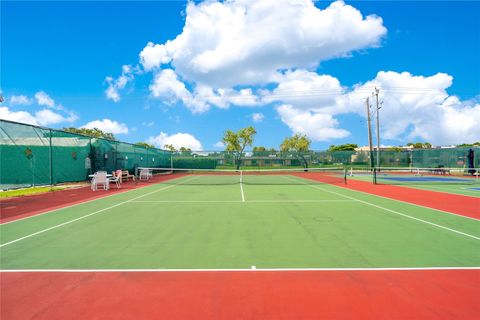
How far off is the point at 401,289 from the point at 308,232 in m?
3.21

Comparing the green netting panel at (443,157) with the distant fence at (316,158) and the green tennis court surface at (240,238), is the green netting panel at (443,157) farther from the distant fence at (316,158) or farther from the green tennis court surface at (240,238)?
the green tennis court surface at (240,238)

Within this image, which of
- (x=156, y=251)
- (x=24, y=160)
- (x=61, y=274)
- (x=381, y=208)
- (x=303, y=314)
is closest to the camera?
(x=303, y=314)

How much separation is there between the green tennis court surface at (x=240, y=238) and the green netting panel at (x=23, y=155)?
8.07 m

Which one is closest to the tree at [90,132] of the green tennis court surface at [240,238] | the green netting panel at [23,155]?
the green netting panel at [23,155]

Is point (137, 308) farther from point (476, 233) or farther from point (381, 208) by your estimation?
point (381, 208)

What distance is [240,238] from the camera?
22.3ft

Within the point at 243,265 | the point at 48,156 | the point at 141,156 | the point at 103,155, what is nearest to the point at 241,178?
the point at 141,156

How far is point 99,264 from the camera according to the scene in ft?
17.0

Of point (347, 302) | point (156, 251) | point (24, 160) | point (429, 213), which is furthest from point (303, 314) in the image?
point (24, 160)

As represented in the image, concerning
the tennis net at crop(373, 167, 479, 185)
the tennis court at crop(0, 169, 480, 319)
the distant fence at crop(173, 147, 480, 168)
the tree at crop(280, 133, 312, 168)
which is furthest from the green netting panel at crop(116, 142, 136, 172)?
the tree at crop(280, 133, 312, 168)

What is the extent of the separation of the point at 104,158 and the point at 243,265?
73.7 ft

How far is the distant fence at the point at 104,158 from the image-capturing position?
1626 cm

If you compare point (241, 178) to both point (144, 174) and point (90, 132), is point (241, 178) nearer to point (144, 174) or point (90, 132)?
point (144, 174)

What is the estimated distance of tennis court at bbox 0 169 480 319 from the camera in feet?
12.5
